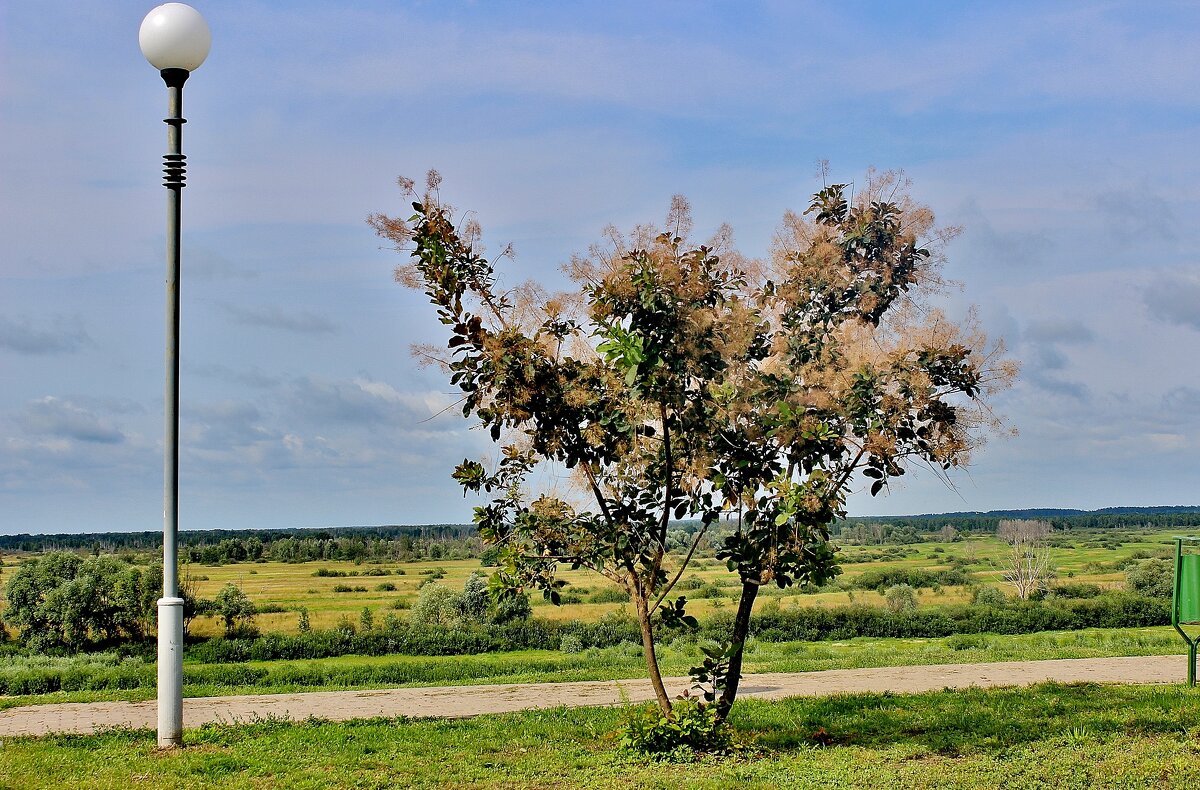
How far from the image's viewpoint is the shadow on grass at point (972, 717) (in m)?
7.85

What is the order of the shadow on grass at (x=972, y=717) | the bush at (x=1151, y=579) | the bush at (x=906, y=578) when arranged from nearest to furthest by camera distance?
the shadow on grass at (x=972, y=717) < the bush at (x=1151, y=579) < the bush at (x=906, y=578)

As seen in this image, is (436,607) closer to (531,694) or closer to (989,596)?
(531,694)

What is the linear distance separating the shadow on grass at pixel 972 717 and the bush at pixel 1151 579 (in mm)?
24646

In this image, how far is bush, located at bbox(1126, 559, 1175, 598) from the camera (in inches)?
1279

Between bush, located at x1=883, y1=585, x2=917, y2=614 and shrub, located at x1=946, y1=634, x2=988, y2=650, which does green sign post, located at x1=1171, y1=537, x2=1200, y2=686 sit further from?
bush, located at x1=883, y1=585, x2=917, y2=614

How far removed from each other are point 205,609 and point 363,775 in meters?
26.2

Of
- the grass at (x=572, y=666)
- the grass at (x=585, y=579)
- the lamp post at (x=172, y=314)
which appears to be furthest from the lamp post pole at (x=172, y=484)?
the grass at (x=585, y=579)

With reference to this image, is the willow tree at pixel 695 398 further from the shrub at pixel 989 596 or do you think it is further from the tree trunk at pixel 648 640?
the shrub at pixel 989 596

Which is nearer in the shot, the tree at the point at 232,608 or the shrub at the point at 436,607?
the tree at the point at 232,608

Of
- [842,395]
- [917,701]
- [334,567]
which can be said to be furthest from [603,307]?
[334,567]

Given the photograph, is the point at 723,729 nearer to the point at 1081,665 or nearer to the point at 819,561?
→ the point at 819,561

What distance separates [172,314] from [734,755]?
17.7ft

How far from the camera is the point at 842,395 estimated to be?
7.20 meters

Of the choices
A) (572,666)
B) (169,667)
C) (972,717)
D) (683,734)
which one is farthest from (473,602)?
(683,734)
